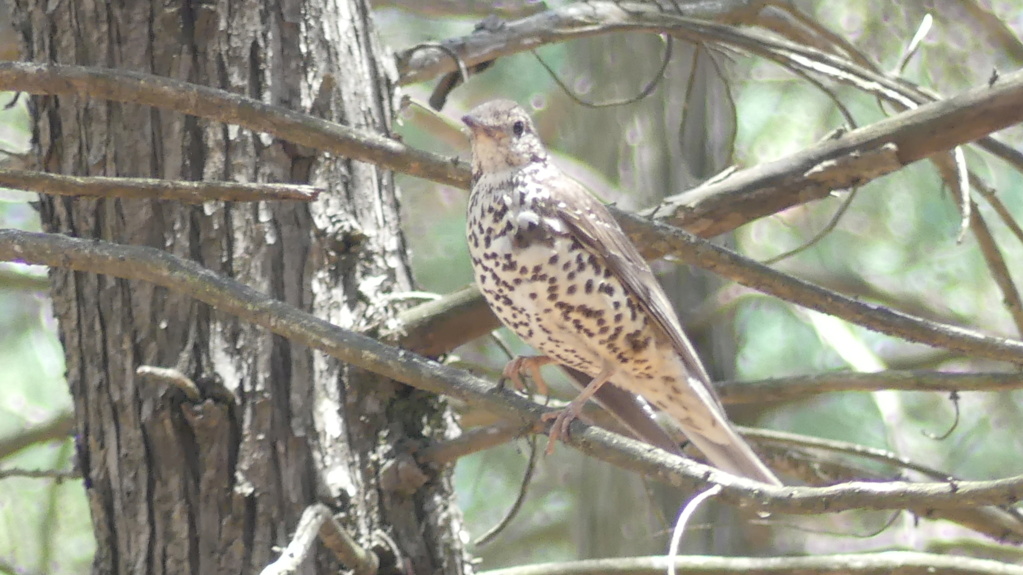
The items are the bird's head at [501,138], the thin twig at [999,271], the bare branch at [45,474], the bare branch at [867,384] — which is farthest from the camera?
the thin twig at [999,271]

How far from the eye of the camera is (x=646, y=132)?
619 cm

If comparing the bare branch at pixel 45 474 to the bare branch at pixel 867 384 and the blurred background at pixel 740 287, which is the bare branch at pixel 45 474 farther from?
the blurred background at pixel 740 287

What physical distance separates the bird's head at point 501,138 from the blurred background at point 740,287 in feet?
6.76

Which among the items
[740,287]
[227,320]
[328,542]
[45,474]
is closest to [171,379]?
[227,320]

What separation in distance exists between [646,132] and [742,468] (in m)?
3.36

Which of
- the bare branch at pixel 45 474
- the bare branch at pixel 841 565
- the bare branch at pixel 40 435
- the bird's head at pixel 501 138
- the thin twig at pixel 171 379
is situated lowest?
the bare branch at pixel 841 565

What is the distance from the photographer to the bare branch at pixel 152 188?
6.98ft

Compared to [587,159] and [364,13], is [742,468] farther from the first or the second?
[587,159]

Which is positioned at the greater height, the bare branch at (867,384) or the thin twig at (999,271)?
the thin twig at (999,271)

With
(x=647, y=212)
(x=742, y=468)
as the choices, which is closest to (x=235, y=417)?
(x=647, y=212)

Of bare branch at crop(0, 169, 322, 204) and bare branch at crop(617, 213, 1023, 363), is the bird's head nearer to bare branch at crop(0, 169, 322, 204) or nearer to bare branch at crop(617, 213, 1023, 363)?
bare branch at crop(617, 213, 1023, 363)

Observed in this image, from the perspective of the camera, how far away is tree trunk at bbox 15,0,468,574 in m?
2.67

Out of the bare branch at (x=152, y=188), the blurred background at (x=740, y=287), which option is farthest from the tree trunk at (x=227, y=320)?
the blurred background at (x=740, y=287)

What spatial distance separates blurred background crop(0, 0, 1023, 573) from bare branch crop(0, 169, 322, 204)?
10.2 feet
